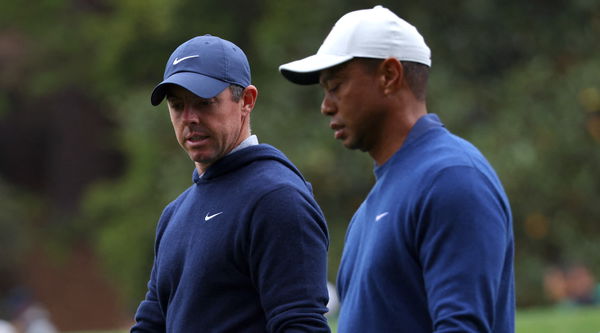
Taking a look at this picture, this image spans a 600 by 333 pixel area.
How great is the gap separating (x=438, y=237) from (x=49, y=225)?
884 inches

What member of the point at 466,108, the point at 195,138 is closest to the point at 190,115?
the point at 195,138

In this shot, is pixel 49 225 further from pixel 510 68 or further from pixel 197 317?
pixel 197 317

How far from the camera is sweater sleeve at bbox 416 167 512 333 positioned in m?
2.97

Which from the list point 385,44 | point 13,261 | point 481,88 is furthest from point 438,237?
point 13,261

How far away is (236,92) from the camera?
3.74 metres

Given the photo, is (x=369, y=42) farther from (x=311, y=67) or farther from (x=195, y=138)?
(x=195, y=138)

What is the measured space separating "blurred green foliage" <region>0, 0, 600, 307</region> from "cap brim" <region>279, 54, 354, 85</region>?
1270 cm

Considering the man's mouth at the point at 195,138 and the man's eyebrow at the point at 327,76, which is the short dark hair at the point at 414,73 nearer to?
the man's eyebrow at the point at 327,76

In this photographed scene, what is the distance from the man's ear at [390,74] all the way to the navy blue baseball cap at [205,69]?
56 cm

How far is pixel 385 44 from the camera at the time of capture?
334 cm

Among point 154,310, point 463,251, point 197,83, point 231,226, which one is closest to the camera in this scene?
point 463,251

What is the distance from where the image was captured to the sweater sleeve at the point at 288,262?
341 centimetres

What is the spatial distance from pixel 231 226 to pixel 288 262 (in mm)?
209

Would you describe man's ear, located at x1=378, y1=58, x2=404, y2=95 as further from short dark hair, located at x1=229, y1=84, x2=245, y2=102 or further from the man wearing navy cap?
short dark hair, located at x1=229, y1=84, x2=245, y2=102
